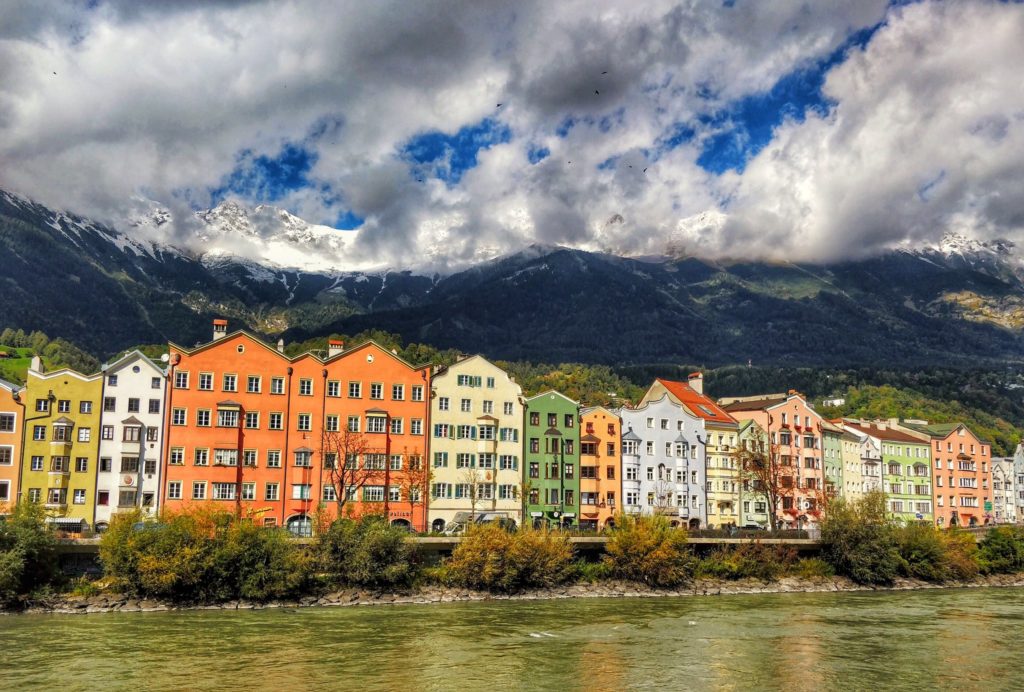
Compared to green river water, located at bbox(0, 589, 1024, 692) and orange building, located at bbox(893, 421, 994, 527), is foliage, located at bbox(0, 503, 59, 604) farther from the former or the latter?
orange building, located at bbox(893, 421, 994, 527)

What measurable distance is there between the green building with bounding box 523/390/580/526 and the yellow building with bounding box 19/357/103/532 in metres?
42.3

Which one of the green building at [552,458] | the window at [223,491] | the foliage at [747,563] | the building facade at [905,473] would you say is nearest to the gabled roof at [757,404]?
the building facade at [905,473]

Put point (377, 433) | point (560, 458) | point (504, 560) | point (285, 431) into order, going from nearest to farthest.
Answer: point (504, 560)
point (285, 431)
point (377, 433)
point (560, 458)

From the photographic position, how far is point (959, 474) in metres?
152

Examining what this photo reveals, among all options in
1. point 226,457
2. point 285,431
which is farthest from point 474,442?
point 226,457

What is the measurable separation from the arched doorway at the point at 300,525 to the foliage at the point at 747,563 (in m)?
36.2

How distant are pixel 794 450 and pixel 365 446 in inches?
2367

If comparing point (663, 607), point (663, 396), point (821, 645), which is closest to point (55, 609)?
point (663, 607)

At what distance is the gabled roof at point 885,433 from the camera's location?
144 metres

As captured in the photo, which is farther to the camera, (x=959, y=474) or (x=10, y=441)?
(x=959, y=474)

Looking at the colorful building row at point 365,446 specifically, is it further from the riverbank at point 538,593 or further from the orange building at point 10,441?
the riverbank at point 538,593

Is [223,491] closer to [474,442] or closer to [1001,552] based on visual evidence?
[474,442]

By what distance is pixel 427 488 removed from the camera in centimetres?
9519

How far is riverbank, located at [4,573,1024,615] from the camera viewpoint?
68.6 metres
